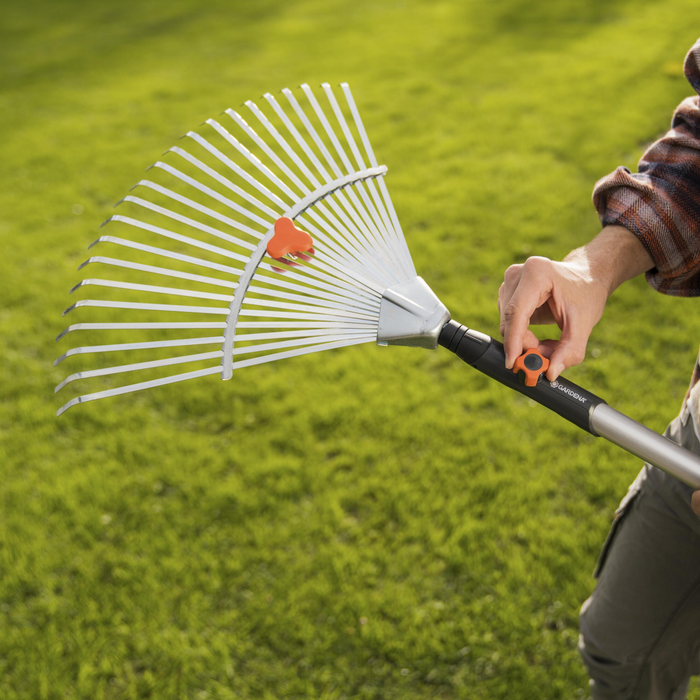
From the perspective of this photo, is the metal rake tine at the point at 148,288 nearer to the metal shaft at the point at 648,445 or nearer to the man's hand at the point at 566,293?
the man's hand at the point at 566,293

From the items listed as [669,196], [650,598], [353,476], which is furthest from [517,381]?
[353,476]

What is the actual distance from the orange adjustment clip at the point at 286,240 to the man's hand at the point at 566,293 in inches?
17.9

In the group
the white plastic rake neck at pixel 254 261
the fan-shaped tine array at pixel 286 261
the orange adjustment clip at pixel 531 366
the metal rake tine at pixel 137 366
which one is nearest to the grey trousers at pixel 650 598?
the orange adjustment clip at pixel 531 366

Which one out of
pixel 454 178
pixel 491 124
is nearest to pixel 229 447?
pixel 454 178

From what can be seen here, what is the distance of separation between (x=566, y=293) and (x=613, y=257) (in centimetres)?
21

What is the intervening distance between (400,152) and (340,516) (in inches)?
132

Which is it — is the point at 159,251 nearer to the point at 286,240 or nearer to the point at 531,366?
the point at 286,240

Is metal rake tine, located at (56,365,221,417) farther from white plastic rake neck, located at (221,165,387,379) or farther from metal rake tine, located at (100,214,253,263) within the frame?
metal rake tine, located at (100,214,253,263)

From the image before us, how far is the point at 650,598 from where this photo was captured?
4.89ft

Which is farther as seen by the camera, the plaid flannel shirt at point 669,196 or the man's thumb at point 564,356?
the plaid flannel shirt at point 669,196

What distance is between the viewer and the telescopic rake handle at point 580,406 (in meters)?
1.17

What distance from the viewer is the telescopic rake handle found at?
117cm

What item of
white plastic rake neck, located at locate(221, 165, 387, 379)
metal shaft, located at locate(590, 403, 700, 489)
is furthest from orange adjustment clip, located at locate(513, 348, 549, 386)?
white plastic rake neck, located at locate(221, 165, 387, 379)

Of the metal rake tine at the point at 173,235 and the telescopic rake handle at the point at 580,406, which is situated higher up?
the metal rake tine at the point at 173,235
